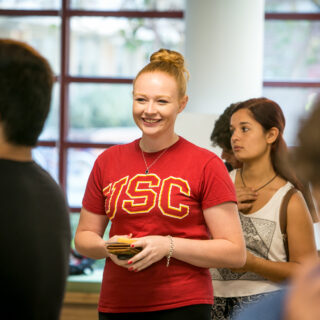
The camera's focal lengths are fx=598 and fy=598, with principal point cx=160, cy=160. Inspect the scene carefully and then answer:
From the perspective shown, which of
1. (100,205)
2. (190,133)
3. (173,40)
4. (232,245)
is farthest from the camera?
(173,40)

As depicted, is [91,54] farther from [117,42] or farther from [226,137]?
[226,137]

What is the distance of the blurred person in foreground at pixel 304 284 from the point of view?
868 mm

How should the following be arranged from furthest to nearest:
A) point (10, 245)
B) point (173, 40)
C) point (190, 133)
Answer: point (173, 40) < point (190, 133) < point (10, 245)

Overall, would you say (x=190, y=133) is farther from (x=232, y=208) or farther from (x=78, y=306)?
(x=78, y=306)

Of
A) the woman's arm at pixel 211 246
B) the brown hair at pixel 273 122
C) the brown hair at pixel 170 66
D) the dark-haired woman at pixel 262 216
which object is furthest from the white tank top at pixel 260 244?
the brown hair at pixel 170 66

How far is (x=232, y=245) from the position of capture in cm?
202

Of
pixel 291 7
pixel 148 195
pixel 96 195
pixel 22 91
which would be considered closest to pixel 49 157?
pixel 291 7

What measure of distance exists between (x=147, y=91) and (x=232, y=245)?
0.62m

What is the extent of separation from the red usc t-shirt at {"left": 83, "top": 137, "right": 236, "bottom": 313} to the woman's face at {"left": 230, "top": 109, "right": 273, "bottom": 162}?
450 millimetres

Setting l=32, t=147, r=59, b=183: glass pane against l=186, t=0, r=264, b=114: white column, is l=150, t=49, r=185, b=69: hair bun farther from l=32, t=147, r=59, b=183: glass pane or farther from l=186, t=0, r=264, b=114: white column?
l=32, t=147, r=59, b=183: glass pane

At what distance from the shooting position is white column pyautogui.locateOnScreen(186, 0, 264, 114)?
5020mm

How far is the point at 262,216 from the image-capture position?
2.40m

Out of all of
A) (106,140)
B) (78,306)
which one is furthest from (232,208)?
(106,140)

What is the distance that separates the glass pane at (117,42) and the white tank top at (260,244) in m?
4.10
